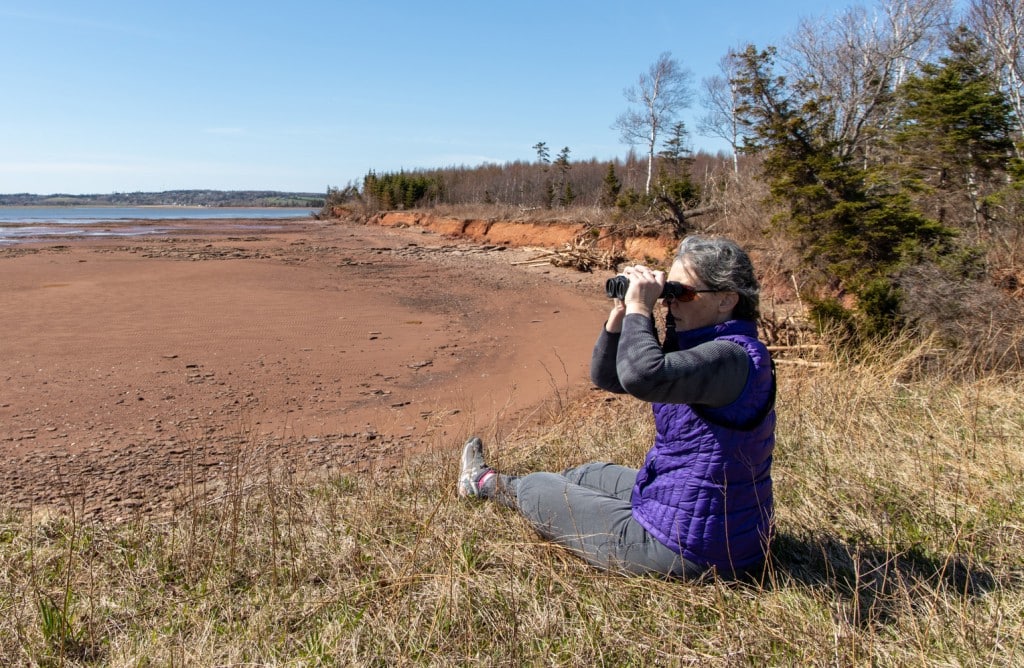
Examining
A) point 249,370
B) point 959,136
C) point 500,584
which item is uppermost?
point 959,136

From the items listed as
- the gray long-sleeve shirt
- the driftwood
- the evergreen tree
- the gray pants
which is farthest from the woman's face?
the driftwood

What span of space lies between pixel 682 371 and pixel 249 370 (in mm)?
7532

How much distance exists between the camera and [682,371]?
6.74 ft

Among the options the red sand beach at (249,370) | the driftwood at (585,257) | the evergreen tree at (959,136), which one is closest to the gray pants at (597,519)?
the red sand beach at (249,370)

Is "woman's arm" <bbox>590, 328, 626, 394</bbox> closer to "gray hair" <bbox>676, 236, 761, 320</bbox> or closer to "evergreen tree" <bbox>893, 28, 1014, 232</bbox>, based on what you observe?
"gray hair" <bbox>676, 236, 761, 320</bbox>

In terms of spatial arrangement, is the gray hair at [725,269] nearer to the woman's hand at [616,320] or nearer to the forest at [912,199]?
the woman's hand at [616,320]

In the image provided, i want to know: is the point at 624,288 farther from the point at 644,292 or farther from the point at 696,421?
the point at 696,421

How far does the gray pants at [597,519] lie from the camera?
239 cm

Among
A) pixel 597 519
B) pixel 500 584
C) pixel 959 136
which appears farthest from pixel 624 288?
pixel 959 136

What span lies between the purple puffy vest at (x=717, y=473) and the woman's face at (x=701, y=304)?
4 cm

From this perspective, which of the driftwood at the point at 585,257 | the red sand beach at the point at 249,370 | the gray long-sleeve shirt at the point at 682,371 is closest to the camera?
the gray long-sleeve shirt at the point at 682,371

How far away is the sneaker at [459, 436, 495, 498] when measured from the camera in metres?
3.31

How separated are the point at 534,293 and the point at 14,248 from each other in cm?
2097

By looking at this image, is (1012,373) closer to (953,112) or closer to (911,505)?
(911,505)
